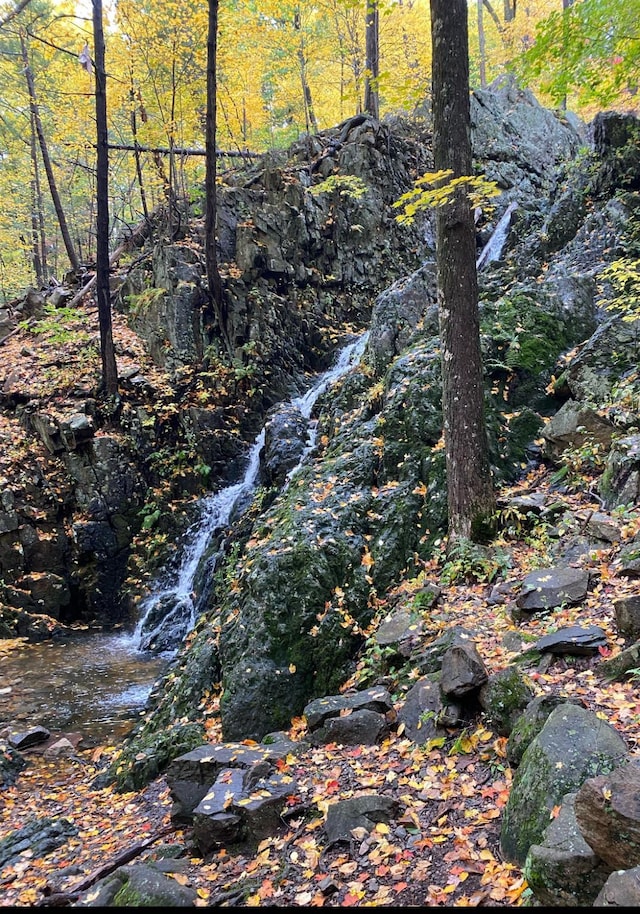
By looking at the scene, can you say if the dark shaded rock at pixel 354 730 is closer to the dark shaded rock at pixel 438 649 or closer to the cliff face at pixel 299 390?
the dark shaded rock at pixel 438 649

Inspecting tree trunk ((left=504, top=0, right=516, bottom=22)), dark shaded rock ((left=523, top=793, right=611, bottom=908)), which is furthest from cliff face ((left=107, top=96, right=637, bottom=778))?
tree trunk ((left=504, top=0, right=516, bottom=22))

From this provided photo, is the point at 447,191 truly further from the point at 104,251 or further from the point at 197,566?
the point at 104,251

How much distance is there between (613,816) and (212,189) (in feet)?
48.4

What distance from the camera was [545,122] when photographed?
62.4 ft

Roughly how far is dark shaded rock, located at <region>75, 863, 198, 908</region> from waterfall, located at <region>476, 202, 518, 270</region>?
38.1 ft

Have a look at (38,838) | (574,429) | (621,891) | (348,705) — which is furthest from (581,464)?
(38,838)

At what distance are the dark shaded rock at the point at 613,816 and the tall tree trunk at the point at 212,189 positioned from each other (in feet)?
42.9

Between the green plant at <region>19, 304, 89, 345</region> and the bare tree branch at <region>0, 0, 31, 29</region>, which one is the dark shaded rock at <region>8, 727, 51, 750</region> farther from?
the green plant at <region>19, 304, 89, 345</region>

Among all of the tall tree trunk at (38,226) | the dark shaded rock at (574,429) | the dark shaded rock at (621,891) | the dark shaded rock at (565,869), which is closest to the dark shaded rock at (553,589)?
the dark shaded rock at (574,429)

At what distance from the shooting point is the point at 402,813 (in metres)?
3.15

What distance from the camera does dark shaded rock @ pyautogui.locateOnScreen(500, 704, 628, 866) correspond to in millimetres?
2469

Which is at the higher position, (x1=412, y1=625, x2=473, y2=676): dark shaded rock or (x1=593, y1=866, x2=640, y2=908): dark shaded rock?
(x1=593, y1=866, x2=640, y2=908): dark shaded rock

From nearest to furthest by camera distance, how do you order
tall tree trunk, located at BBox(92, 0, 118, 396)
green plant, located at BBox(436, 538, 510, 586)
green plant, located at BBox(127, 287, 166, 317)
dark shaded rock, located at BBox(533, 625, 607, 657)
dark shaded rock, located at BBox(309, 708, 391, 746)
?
dark shaded rock, located at BBox(533, 625, 607, 657), dark shaded rock, located at BBox(309, 708, 391, 746), green plant, located at BBox(436, 538, 510, 586), tall tree trunk, located at BBox(92, 0, 118, 396), green plant, located at BBox(127, 287, 166, 317)

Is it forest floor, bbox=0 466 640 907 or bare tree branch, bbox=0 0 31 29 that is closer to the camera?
forest floor, bbox=0 466 640 907
